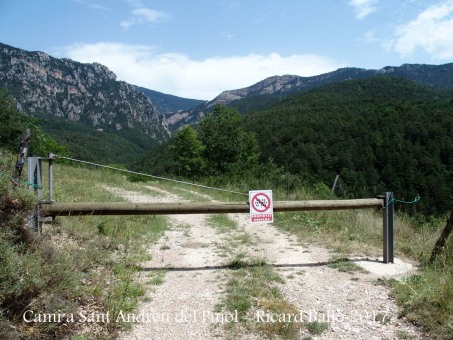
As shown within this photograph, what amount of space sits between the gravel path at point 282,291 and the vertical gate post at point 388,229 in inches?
7.8

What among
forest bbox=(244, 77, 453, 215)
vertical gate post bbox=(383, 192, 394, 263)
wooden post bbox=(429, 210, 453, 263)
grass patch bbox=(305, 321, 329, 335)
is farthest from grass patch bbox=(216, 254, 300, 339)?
forest bbox=(244, 77, 453, 215)

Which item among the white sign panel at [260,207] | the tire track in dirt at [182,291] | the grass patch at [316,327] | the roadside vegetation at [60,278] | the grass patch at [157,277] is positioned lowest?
the grass patch at [316,327]

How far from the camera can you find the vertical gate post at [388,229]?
6.07m

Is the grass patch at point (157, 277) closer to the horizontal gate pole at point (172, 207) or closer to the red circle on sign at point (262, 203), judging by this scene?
the horizontal gate pole at point (172, 207)

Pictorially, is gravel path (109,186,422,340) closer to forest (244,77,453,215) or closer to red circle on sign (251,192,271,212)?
red circle on sign (251,192,271,212)

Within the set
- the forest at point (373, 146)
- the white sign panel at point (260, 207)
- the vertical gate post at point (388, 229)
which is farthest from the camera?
the forest at point (373, 146)

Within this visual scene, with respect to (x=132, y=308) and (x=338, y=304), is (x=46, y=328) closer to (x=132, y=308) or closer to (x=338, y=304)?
(x=132, y=308)

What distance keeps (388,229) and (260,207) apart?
7.83 ft

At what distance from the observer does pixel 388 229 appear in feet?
20.3

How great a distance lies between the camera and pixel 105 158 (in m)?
166

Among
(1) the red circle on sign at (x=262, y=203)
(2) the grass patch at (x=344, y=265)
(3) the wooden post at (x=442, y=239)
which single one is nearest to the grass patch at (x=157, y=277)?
(1) the red circle on sign at (x=262, y=203)

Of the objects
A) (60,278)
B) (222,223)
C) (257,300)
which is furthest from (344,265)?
(60,278)

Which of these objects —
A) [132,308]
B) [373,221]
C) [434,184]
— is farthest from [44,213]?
[434,184]

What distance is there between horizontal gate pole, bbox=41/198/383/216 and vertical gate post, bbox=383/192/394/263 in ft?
0.40
